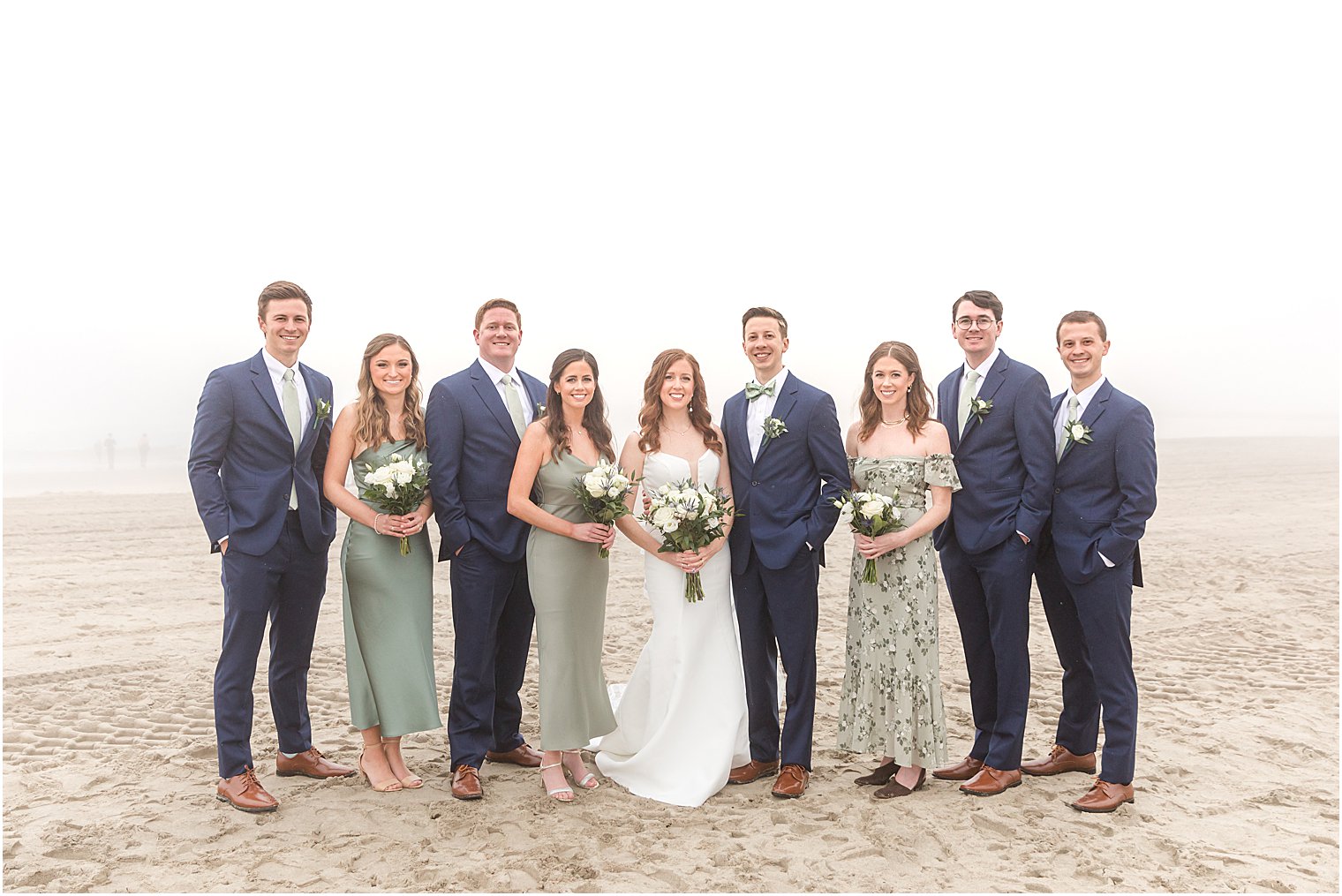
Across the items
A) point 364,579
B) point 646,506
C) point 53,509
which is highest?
Result: point 646,506

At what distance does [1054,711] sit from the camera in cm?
815

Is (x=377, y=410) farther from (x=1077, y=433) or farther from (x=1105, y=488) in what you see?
(x=1105, y=488)

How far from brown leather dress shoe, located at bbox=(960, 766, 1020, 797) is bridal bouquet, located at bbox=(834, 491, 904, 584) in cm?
A: 166

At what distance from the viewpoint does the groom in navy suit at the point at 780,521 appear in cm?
593

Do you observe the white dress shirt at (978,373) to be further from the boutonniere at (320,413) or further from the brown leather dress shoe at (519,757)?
the boutonniere at (320,413)

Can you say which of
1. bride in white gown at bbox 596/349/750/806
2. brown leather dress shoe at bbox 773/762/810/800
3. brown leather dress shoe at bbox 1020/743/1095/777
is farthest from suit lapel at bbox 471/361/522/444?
brown leather dress shoe at bbox 1020/743/1095/777

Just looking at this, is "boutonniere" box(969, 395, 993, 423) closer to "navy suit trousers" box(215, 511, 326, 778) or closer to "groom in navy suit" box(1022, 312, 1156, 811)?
"groom in navy suit" box(1022, 312, 1156, 811)

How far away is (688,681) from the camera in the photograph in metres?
6.18

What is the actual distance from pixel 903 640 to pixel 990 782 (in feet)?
3.48

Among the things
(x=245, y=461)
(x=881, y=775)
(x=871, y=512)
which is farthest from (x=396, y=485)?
(x=881, y=775)

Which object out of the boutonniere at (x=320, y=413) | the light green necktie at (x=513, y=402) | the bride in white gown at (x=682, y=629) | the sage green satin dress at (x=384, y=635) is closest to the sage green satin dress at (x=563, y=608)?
the bride in white gown at (x=682, y=629)

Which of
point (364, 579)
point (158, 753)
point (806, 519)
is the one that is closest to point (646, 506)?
point (806, 519)

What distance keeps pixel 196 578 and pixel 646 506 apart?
11926mm

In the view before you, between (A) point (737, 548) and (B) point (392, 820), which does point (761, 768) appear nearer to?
(A) point (737, 548)
